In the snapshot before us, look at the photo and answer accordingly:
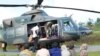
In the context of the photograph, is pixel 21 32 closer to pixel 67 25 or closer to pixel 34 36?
pixel 34 36

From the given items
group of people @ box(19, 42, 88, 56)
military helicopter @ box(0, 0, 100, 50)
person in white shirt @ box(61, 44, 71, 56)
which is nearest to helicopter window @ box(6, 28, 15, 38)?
military helicopter @ box(0, 0, 100, 50)

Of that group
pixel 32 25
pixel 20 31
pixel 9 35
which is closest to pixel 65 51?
pixel 32 25

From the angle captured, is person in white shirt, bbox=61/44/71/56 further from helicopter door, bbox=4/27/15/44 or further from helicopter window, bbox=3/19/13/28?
helicopter door, bbox=4/27/15/44

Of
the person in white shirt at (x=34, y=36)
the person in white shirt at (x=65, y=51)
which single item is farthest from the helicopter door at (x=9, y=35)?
the person in white shirt at (x=65, y=51)

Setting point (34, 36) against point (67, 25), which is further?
point (67, 25)

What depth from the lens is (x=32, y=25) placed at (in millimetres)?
20156

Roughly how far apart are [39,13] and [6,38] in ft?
7.04

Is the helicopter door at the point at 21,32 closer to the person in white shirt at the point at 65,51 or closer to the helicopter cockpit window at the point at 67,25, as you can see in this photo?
the helicopter cockpit window at the point at 67,25

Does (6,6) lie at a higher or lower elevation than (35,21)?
higher

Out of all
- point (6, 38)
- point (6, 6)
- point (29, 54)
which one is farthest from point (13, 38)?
point (29, 54)

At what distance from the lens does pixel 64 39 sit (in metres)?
20.8

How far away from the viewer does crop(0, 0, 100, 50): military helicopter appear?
2005 centimetres

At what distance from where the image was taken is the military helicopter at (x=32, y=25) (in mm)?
20047

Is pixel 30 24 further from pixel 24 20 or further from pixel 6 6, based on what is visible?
pixel 6 6
